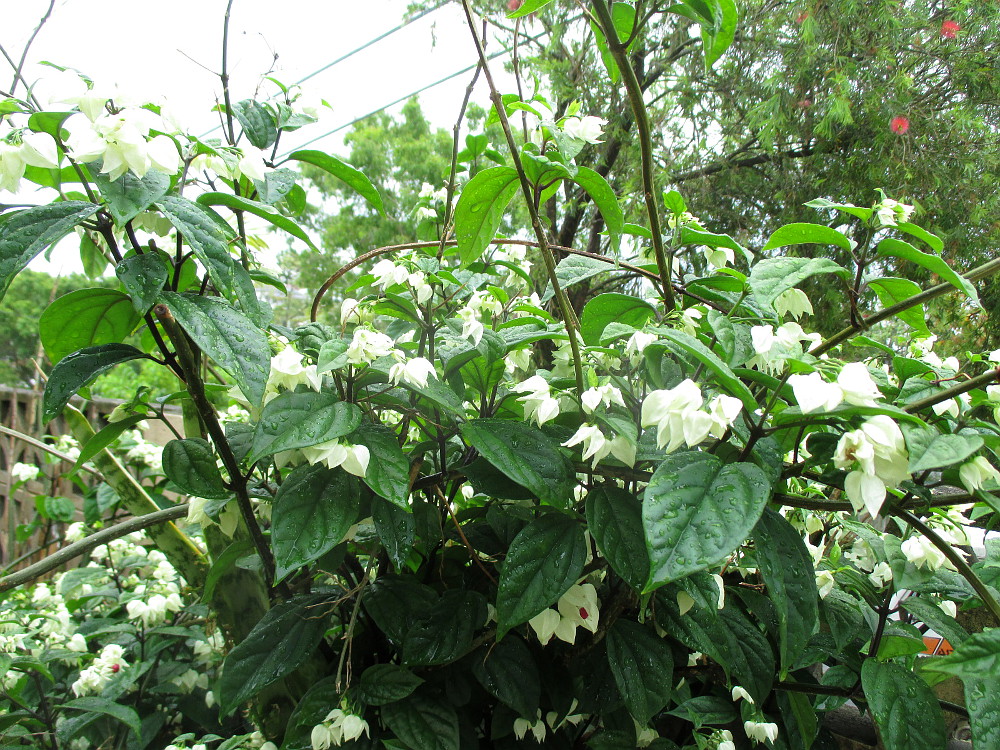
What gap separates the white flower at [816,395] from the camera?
1.57 feet

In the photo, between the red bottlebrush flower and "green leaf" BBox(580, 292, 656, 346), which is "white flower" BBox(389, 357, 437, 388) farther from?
the red bottlebrush flower

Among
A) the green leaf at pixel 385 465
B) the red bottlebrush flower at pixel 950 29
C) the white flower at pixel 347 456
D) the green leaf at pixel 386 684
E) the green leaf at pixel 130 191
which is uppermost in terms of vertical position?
the green leaf at pixel 130 191

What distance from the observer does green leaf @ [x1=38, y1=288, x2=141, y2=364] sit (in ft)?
2.31

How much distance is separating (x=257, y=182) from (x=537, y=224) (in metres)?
0.35

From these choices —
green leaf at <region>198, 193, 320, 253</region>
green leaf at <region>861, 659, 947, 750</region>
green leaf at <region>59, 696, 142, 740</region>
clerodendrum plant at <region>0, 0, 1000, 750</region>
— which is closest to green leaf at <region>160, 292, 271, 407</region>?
clerodendrum plant at <region>0, 0, 1000, 750</region>

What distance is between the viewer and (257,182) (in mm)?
745

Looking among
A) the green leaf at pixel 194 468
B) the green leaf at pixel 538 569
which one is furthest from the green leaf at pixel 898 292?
the green leaf at pixel 194 468

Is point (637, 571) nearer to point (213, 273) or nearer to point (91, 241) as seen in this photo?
point (213, 273)

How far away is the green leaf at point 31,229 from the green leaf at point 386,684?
0.52 meters

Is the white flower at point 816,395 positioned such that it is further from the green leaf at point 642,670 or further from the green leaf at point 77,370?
the green leaf at point 77,370

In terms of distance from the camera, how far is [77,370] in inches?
26.1

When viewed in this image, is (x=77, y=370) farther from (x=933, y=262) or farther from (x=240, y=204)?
(x=933, y=262)

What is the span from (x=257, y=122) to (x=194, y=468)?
422 mm

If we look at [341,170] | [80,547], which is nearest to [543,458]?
[341,170]
